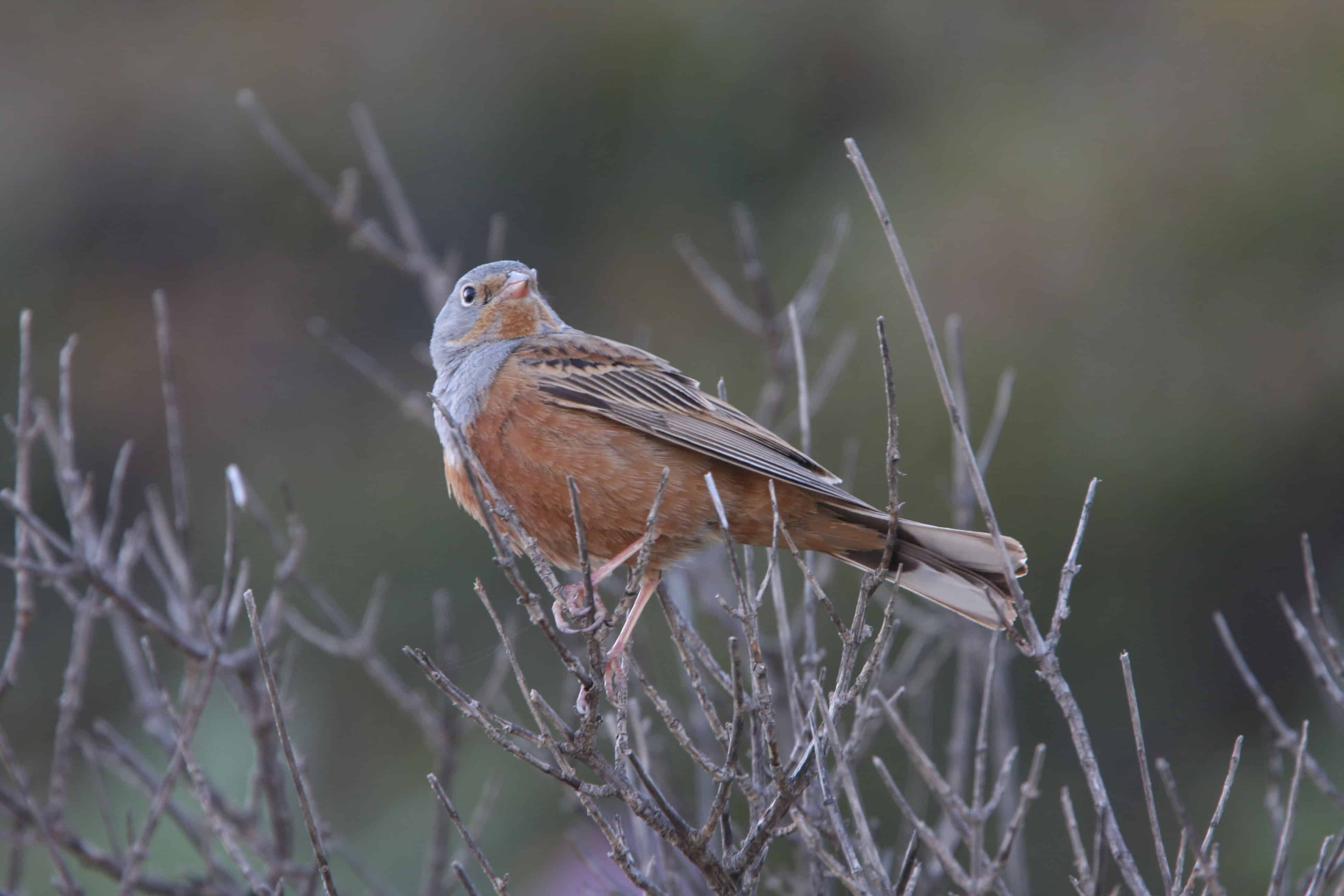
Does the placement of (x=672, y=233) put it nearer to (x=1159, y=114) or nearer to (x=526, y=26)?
(x=526, y=26)

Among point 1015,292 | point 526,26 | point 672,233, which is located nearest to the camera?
point 1015,292

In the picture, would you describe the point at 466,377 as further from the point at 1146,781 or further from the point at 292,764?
the point at 1146,781

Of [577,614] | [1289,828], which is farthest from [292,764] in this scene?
[1289,828]

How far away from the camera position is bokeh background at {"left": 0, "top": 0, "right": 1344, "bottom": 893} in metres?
7.75

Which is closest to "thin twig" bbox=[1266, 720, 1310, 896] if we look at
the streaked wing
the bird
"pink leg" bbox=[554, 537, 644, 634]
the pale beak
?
the bird

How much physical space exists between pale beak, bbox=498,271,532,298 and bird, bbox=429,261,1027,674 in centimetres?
48

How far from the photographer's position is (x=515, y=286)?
5082mm

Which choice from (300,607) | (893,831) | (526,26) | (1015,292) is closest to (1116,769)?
Result: (893,831)

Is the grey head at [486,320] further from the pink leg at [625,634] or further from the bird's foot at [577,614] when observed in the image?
the bird's foot at [577,614]

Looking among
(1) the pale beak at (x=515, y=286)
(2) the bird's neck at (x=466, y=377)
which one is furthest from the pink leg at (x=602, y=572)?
(1) the pale beak at (x=515, y=286)

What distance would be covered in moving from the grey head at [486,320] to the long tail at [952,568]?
5.68ft

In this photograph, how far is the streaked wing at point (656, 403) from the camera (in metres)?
4.15

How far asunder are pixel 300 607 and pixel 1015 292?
5419mm

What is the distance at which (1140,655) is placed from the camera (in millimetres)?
7781
